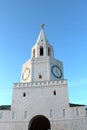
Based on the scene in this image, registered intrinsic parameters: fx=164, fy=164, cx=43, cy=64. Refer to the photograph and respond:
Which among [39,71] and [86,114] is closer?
[86,114]

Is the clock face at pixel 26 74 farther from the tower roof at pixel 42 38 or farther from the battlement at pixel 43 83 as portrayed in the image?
the tower roof at pixel 42 38

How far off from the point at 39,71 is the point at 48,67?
1908mm

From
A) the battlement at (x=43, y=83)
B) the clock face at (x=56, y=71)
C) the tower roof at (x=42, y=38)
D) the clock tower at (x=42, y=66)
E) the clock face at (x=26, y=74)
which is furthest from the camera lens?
the tower roof at (x=42, y=38)

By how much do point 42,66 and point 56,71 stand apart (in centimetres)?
298

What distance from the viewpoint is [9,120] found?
27438mm

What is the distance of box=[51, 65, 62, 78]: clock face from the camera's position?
3198 cm

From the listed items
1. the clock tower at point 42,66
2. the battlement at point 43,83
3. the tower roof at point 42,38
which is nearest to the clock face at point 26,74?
the clock tower at point 42,66

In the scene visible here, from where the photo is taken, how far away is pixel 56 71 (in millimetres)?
32594

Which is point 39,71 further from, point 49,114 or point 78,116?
point 78,116

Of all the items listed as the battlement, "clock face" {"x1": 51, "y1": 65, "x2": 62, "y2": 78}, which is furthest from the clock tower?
the battlement

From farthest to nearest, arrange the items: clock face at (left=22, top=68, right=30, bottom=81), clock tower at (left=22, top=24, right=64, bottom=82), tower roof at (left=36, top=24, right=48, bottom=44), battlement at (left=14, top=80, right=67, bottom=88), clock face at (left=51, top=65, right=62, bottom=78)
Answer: tower roof at (left=36, top=24, right=48, bottom=44) → clock face at (left=22, top=68, right=30, bottom=81) → clock face at (left=51, top=65, right=62, bottom=78) → clock tower at (left=22, top=24, right=64, bottom=82) → battlement at (left=14, top=80, right=67, bottom=88)

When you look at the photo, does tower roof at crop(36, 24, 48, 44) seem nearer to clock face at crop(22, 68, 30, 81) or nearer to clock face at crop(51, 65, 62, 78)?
clock face at crop(51, 65, 62, 78)

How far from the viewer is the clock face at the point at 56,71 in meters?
32.0

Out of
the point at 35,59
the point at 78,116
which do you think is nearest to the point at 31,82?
the point at 35,59
